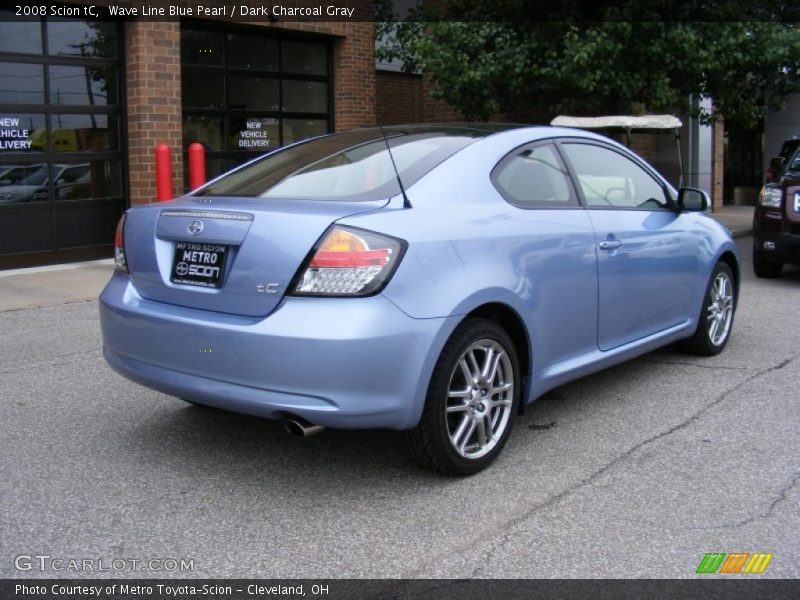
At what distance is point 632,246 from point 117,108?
8.39 meters

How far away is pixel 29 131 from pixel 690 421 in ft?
28.3

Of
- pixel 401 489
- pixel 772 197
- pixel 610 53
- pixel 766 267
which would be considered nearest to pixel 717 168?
→ pixel 610 53

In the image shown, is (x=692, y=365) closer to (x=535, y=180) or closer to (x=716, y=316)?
(x=716, y=316)

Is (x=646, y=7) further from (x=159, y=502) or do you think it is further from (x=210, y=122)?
(x=159, y=502)

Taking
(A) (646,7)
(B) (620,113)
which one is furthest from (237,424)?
(B) (620,113)

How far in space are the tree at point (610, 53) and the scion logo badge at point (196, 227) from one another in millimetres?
8752

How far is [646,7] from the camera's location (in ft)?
→ 38.8

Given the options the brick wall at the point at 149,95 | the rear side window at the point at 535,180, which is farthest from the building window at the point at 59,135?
the rear side window at the point at 535,180

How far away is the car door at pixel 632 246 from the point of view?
4.78 metres

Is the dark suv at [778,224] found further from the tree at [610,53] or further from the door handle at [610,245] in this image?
the door handle at [610,245]

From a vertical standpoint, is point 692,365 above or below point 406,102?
below

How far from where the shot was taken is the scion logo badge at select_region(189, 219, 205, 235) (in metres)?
3.76

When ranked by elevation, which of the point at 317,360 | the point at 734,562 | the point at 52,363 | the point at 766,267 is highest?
the point at 317,360

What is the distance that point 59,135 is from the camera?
10.8 metres
